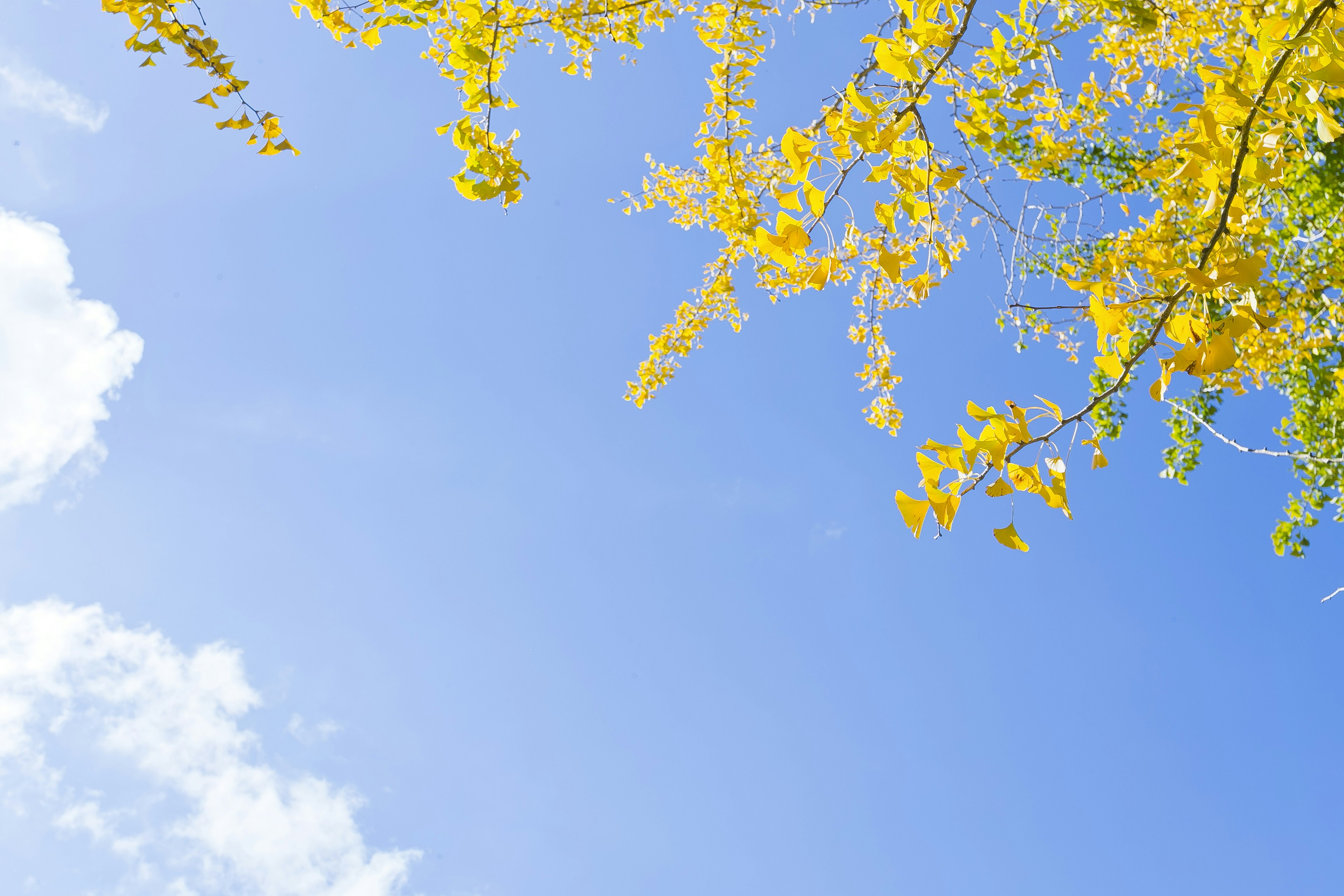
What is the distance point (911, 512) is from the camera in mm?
1063

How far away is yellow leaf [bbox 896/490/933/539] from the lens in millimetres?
1058

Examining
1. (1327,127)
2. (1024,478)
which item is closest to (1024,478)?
(1024,478)

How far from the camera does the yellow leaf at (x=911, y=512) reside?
106 centimetres

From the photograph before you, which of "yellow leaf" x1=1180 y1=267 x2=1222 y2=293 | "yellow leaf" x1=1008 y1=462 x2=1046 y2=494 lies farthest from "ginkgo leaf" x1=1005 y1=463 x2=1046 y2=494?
"yellow leaf" x1=1180 y1=267 x2=1222 y2=293

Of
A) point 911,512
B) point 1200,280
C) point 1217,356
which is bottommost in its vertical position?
point 911,512

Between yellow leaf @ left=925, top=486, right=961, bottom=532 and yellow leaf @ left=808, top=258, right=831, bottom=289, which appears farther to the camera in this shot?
yellow leaf @ left=808, top=258, right=831, bottom=289

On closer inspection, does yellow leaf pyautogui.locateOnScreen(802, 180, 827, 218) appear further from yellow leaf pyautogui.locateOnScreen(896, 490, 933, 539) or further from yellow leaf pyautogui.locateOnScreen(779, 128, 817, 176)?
yellow leaf pyautogui.locateOnScreen(896, 490, 933, 539)

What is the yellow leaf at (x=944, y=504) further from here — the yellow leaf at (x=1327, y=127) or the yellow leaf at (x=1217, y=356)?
the yellow leaf at (x=1327, y=127)

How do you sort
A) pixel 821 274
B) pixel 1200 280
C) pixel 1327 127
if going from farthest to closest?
pixel 821 274
pixel 1200 280
pixel 1327 127

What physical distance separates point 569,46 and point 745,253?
1.05 meters

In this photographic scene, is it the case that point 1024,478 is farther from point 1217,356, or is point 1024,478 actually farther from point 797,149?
point 797,149

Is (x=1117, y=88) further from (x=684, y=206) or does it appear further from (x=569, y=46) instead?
(x=569, y=46)

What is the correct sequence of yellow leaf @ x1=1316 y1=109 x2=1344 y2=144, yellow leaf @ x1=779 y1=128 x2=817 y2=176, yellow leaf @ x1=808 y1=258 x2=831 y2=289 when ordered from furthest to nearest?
yellow leaf @ x1=808 y1=258 x2=831 y2=289, yellow leaf @ x1=779 y1=128 x2=817 y2=176, yellow leaf @ x1=1316 y1=109 x2=1344 y2=144

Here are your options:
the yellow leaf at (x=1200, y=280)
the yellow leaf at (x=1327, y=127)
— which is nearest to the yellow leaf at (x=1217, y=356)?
the yellow leaf at (x=1200, y=280)
